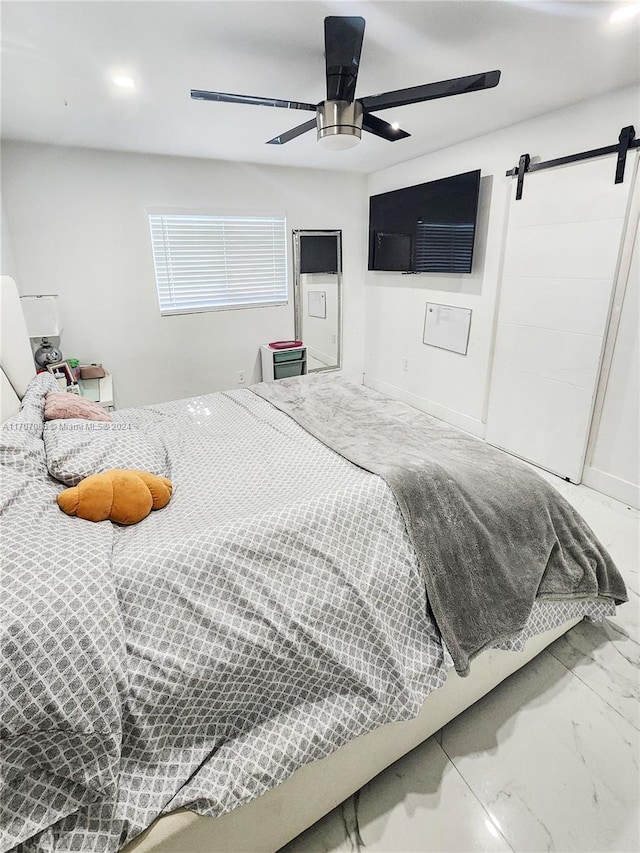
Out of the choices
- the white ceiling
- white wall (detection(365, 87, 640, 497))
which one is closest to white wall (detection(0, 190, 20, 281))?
the white ceiling

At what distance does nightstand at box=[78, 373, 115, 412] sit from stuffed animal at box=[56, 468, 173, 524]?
1.88m

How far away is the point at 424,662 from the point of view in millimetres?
1310

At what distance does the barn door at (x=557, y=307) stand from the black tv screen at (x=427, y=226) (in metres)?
0.40

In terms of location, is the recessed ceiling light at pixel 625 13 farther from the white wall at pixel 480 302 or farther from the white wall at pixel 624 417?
the white wall at pixel 624 417

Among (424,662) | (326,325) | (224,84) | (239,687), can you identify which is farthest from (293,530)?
(326,325)

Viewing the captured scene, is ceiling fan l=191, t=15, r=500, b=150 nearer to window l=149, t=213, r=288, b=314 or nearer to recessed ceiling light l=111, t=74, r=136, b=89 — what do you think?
recessed ceiling light l=111, t=74, r=136, b=89

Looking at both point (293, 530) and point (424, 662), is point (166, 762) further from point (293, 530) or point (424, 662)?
point (424, 662)

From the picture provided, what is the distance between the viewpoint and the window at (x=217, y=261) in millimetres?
3979

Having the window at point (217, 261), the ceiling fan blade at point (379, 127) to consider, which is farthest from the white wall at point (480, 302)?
the ceiling fan blade at point (379, 127)

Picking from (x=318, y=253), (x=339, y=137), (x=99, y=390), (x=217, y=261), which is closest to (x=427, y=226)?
(x=318, y=253)

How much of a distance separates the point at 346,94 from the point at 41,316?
2.61m

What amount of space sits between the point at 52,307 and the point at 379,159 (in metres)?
3.15

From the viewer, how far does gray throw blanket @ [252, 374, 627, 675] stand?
4.57ft

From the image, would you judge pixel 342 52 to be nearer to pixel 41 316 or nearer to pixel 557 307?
pixel 557 307
